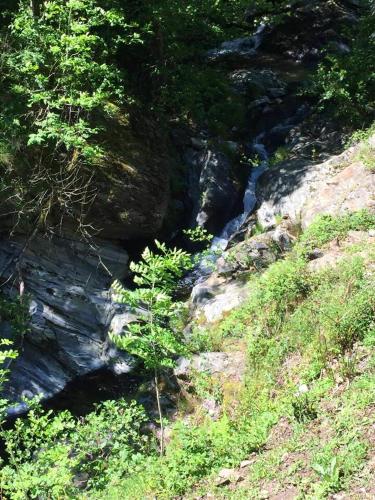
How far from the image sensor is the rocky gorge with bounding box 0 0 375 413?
8961 mm

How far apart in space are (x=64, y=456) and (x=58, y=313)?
5014 millimetres

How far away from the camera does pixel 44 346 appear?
8.98m

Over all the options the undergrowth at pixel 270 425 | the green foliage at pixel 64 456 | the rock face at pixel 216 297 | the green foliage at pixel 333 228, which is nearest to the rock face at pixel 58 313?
the rock face at pixel 216 297

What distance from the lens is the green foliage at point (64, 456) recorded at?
4.14 metres

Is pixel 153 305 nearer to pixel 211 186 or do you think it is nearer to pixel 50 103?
pixel 50 103

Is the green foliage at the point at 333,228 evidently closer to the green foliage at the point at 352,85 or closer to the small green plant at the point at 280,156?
the small green plant at the point at 280,156

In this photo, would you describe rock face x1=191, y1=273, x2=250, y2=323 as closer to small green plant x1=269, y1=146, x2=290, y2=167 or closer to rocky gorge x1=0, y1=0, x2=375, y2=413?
rocky gorge x1=0, y1=0, x2=375, y2=413

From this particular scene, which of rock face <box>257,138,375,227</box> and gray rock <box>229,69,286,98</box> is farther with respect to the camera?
gray rock <box>229,69,286,98</box>

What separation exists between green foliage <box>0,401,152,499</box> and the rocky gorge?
2.88 metres

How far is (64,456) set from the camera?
4383 millimetres

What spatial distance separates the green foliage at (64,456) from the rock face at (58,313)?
9.08ft

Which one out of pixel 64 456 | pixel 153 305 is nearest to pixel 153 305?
→ pixel 153 305

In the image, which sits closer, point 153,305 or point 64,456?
point 64,456

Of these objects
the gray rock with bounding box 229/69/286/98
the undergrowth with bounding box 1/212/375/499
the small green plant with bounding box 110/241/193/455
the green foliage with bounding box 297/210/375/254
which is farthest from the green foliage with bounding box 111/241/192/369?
the gray rock with bounding box 229/69/286/98
